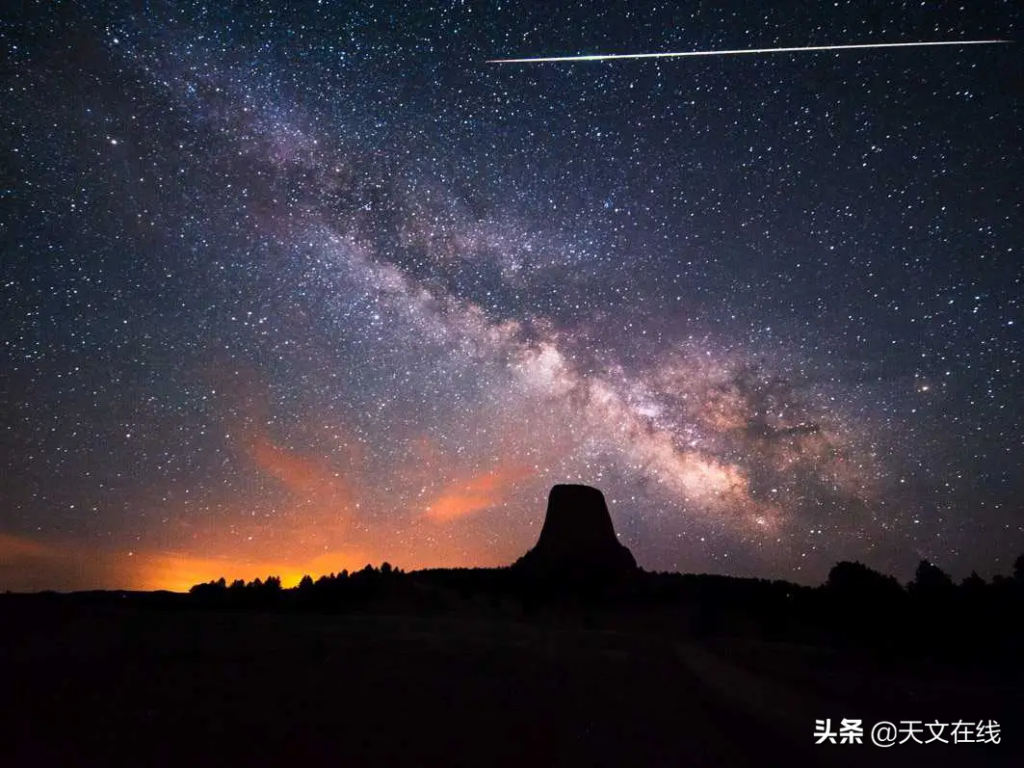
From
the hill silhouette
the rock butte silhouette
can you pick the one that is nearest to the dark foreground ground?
the hill silhouette

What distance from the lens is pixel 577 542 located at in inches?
1960

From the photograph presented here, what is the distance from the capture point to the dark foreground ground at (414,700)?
7.75m

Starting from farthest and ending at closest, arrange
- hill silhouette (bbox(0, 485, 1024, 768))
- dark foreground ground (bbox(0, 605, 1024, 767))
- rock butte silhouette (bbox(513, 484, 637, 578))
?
1. rock butte silhouette (bbox(513, 484, 637, 578))
2. hill silhouette (bbox(0, 485, 1024, 768))
3. dark foreground ground (bbox(0, 605, 1024, 767))

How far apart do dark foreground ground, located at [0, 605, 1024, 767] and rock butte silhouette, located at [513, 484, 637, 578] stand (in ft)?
97.2

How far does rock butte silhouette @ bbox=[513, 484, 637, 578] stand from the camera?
4684 cm

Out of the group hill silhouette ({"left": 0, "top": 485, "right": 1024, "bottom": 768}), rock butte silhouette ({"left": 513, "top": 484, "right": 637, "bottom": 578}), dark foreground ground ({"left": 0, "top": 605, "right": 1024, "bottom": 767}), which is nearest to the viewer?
dark foreground ground ({"left": 0, "top": 605, "right": 1024, "bottom": 767})

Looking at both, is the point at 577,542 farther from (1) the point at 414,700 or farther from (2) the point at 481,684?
(1) the point at 414,700

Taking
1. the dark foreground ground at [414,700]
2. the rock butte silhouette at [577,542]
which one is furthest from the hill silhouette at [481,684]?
the rock butte silhouette at [577,542]

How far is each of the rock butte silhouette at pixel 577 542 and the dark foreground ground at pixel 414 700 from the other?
29.6 m

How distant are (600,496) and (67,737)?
49.8 m

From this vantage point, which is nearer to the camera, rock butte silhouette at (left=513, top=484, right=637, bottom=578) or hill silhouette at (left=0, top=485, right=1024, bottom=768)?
hill silhouette at (left=0, top=485, right=1024, bottom=768)

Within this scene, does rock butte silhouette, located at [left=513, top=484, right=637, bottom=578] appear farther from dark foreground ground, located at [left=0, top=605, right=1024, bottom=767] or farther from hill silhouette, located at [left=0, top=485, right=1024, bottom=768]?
dark foreground ground, located at [left=0, top=605, right=1024, bottom=767]

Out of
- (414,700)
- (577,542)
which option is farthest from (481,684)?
(577,542)

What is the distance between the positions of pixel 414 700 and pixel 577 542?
41001 millimetres
